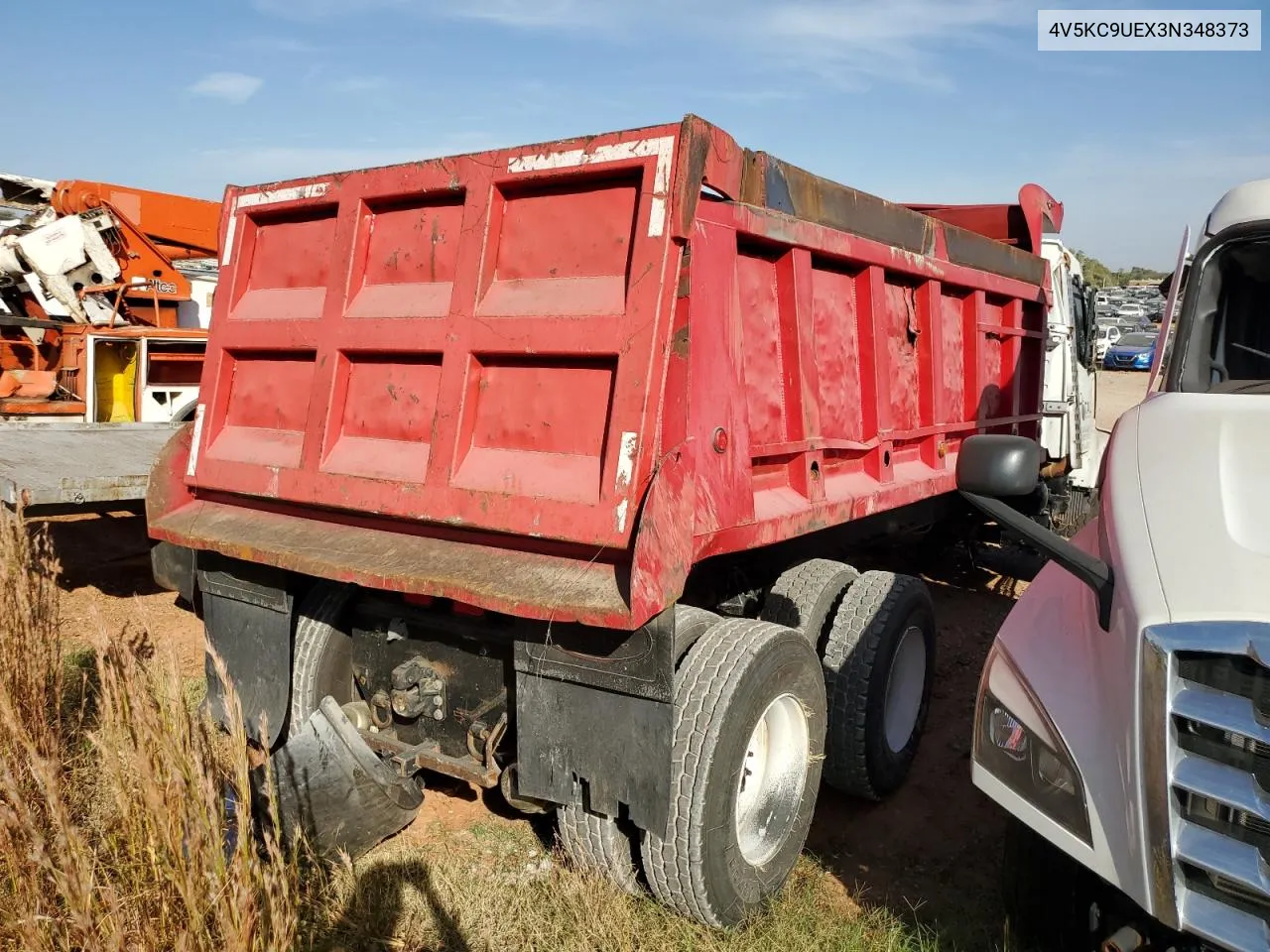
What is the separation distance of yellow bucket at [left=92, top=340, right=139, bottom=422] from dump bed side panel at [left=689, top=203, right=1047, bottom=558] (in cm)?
699

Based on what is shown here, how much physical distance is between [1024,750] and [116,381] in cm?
842

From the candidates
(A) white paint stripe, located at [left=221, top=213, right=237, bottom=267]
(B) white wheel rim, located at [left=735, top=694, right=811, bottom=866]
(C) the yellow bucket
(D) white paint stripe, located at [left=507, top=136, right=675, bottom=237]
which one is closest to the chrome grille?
(B) white wheel rim, located at [left=735, top=694, right=811, bottom=866]

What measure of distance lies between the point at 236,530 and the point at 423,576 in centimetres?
110

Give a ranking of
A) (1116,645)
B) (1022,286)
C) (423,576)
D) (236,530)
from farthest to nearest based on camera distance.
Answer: (1022,286), (236,530), (423,576), (1116,645)

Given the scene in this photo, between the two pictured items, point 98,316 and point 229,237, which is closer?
point 229,237

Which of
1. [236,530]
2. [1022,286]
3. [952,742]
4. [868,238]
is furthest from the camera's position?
[1022,286]

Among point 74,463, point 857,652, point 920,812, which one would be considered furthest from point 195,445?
point 920,812

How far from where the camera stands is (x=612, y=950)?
278 centimetres

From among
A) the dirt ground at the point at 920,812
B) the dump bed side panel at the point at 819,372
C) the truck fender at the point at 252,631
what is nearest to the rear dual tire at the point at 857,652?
the dirt ground at the point at 920,812

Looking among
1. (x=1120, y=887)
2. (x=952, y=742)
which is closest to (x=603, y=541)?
(x=1120, y=887)

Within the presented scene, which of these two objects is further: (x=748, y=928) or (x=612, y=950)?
(x=748, y=928)

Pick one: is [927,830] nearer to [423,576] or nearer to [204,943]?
[423,576]

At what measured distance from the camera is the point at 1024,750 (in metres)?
2.39

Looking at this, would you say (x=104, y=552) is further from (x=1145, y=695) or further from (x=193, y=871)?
(x=1145, y=695)
